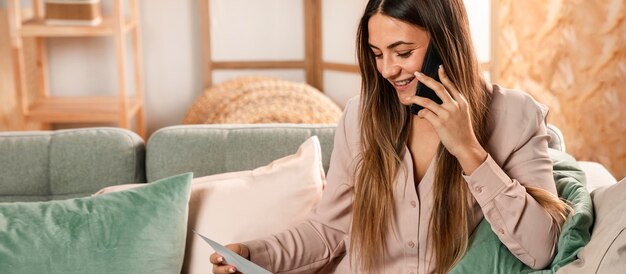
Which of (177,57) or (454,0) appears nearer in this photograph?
(454,0)

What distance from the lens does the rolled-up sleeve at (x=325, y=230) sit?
1.84 metres

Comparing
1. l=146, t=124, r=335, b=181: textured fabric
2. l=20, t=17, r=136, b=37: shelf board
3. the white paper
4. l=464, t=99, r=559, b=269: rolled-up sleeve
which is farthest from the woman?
l=20, t=17, r=136, b=37: shelf board

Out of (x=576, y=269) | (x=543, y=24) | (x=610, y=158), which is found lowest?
(x=610, y=158)

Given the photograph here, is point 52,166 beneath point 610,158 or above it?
above

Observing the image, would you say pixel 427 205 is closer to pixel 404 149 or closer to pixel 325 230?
pixel 404 149

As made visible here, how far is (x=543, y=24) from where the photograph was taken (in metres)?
3.40

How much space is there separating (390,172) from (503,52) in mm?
1966

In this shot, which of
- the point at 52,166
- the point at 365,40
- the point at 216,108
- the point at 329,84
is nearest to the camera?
the point at 365,40

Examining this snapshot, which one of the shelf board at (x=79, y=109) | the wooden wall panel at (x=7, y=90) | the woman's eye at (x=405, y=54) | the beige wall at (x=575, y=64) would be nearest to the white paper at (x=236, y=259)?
the woman's eye at (x=405, y=54)

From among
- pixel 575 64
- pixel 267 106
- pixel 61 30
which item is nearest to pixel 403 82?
pixel 575 64

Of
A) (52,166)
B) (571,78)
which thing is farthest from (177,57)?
(52,166)

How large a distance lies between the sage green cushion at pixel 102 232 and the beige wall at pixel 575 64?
181cm

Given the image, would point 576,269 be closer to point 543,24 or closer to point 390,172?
point 390,172

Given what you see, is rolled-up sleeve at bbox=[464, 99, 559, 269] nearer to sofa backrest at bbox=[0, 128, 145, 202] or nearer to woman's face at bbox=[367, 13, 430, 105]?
woman's face at bbox=[367, 13, 430, 105]
